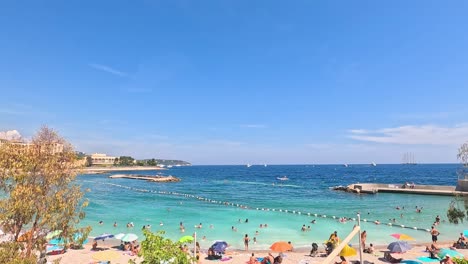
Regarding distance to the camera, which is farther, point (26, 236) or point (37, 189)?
point (26, 236)

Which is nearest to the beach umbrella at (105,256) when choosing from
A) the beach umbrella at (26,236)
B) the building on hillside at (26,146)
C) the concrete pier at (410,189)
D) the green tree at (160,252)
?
the beach umbrella at (26,236)

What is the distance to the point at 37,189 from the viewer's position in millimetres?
11891

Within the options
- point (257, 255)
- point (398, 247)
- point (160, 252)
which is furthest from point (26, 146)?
point (398, 247)

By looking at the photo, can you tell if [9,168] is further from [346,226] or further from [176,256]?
[346,226]

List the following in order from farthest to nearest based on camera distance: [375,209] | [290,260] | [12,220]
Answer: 1. [375,209]
2. [290,260]
3. [12,220]

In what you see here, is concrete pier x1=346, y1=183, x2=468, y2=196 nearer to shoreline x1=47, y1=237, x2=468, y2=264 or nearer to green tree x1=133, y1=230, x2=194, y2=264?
shoreline x1=47, y1=237, x2=468, y2=264

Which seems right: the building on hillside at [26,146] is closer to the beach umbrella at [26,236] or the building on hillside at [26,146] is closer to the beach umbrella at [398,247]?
the beach umbrella at [26,236]

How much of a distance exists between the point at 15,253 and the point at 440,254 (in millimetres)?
20332

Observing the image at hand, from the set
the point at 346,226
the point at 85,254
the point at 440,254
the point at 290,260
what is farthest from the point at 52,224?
the point at 346,226

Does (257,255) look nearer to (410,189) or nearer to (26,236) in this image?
(26,236)

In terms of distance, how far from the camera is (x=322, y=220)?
39.2 metres

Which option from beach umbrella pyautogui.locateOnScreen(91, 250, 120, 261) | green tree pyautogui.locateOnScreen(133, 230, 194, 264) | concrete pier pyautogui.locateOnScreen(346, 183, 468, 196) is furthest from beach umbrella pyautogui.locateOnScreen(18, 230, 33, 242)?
concrete pier pyautogui.locateOnScreen(346, 183, 468, 196)

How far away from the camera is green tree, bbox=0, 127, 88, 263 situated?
1143 centimetres

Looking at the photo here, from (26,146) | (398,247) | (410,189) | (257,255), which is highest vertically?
(26,146)
